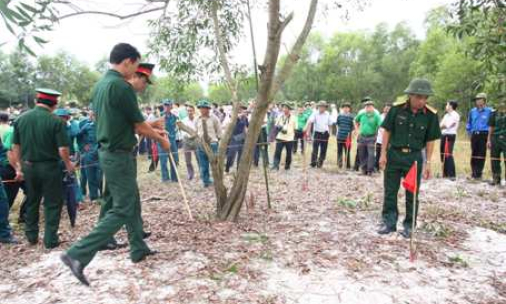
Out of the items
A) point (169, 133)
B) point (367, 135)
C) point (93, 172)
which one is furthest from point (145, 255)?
point (367, 135)

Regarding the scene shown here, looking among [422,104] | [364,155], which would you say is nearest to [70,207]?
[422,104]

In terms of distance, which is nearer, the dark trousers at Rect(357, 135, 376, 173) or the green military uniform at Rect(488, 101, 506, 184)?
the green military uniform at Rect(488, 101, 506, 184)

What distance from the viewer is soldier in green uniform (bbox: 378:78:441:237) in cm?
497

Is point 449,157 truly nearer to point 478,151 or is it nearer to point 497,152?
point 478,151

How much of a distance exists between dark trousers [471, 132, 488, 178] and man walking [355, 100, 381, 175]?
2.13 metres

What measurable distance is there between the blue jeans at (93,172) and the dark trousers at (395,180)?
5.24 metres

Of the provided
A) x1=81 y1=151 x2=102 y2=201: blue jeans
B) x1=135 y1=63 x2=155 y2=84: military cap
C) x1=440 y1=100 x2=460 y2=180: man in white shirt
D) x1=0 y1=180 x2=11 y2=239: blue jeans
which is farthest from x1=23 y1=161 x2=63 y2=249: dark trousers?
x1=440 y1=100 x2=460 y2=180: man in white shirt

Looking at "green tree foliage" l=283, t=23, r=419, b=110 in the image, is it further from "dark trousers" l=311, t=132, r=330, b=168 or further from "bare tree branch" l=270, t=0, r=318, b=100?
"bare tree branch" l=270, t=0, r=318, b=100

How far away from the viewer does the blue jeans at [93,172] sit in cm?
743

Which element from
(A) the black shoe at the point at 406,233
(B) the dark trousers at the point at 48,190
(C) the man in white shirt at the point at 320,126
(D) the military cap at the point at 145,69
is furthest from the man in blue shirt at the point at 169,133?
(A) the black shoe at the point at 406,233

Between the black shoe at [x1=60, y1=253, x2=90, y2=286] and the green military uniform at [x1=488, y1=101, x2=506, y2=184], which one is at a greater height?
the green military uniform at [x1=488, y1=101, x2=506, y2=184]

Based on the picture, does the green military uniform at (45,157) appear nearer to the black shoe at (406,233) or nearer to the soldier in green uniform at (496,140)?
the black shoe at (406,233)

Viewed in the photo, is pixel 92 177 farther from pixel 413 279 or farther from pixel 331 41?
pixel 331 41

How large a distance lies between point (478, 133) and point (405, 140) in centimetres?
501
